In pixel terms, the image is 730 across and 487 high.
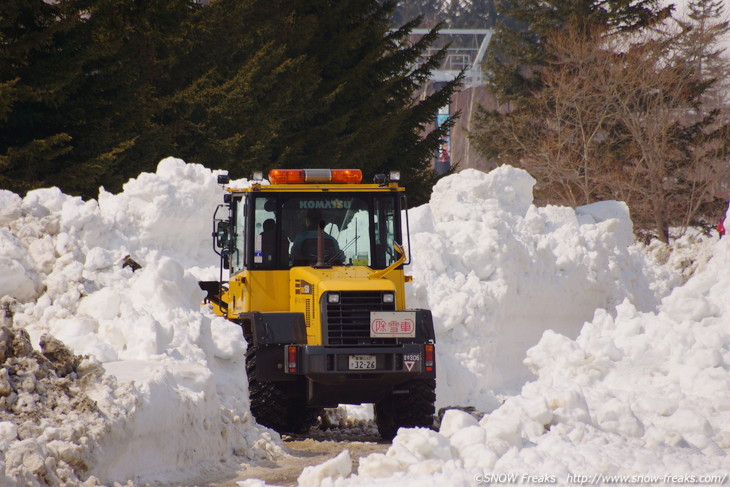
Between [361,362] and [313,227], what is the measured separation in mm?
1491

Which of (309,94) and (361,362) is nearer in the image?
(361,362)

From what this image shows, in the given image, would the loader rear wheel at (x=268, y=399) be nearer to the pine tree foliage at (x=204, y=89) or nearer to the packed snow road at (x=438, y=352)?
the packed snow road at (x=438, y=352)

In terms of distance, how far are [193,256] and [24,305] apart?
494cm

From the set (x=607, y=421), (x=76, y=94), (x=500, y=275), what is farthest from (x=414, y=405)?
(x=76, y=94)

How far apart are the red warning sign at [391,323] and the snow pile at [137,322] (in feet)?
4.30

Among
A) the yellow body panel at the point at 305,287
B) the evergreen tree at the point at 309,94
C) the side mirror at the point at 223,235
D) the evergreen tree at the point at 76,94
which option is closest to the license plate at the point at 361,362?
the yellow body panel at the point at 305,287

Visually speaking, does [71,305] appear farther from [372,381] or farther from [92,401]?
[92,401]

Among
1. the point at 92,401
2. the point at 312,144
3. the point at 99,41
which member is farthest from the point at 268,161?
the point at 92,401

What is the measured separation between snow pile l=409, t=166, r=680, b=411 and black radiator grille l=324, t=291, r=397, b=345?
486 cm

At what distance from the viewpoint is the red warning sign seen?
1027 centimetres

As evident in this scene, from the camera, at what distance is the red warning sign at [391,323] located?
10273 mm

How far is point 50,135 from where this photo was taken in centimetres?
1836

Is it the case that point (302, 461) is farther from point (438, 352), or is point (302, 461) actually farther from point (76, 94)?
point (76, 94)

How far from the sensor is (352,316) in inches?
405
